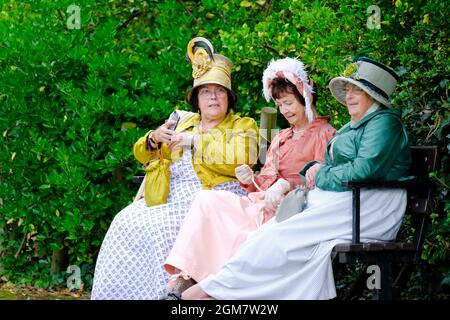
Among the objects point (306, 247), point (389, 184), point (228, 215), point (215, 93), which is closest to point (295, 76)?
point (215, 93)

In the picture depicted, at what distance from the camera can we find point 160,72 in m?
8.19

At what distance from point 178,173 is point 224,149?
432 millimetres

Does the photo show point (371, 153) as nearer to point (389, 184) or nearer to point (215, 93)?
point (389, 184)

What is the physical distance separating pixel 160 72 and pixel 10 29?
3.96 feet

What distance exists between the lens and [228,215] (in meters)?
6.37

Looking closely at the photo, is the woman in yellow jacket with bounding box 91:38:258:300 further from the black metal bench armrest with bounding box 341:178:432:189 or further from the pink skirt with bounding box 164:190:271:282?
the black metal bench armrest with bounding box 341:178:432:189

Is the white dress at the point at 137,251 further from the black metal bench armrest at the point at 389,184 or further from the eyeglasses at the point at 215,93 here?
the black metal bench armrest at the point at 389,184

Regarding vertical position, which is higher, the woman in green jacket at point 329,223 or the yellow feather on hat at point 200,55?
the yellow feather on hat at point 200,55

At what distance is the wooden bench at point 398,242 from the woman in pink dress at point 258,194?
1.97 ft

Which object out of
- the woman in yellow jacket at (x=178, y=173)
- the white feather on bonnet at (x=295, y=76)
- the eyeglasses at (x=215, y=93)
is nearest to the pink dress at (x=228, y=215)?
the white feather on bonnet at (x=295, y=76)

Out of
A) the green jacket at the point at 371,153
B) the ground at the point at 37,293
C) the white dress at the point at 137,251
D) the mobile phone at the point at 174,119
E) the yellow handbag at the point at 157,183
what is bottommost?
the ground at the point at 37,293

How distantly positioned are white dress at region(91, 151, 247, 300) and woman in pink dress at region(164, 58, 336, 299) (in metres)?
0.27

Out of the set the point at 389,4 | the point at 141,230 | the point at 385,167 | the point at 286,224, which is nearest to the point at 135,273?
the point at 141,230

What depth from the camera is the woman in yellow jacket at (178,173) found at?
6.70 m
